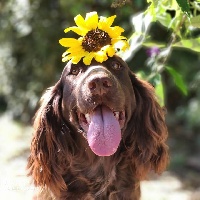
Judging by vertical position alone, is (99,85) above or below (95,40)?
below

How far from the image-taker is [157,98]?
3.88 meters

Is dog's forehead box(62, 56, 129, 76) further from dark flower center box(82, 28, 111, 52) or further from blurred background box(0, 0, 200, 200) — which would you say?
blurred background box(0, 0, 200, 200)

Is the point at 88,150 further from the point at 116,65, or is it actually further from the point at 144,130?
the point at 116,65

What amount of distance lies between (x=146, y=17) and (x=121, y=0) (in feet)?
2.42

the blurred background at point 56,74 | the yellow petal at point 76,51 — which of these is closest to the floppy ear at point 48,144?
the yellow petal at point 76,51

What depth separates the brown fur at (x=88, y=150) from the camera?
3.62 meters

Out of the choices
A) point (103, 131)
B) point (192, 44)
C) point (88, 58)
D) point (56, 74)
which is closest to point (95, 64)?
point (88, 58)

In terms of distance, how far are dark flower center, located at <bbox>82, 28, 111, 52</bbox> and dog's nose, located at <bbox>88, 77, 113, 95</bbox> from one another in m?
0.27

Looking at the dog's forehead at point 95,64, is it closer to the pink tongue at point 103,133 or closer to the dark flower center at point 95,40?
the dark flower center at point 95,40

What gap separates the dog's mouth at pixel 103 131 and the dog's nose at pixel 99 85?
5.5 inches

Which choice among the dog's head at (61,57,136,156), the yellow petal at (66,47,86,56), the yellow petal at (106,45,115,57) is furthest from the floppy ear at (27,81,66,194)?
the yellow petal at (106,45,115,57)

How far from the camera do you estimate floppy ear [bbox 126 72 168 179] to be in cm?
372

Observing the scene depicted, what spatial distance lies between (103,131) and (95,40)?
52 cm

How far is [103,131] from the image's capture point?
3.31m
